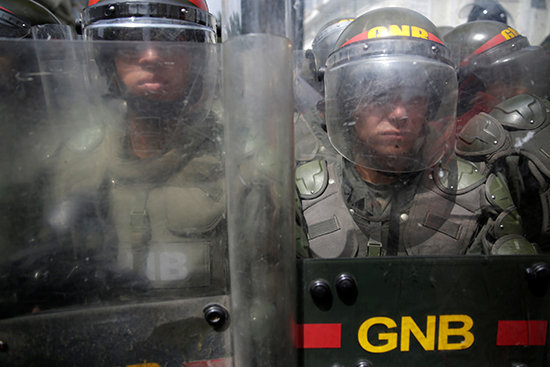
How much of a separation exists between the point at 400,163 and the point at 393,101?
0.67ft

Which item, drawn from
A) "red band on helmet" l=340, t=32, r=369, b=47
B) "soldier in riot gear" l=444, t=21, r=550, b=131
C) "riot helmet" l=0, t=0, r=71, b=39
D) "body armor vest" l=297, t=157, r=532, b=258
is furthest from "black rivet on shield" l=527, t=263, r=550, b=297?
"riot helmet" l=0, t=0, r=71, b=39

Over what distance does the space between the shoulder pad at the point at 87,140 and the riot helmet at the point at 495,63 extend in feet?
3.85

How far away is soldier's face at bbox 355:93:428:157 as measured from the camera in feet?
3.64

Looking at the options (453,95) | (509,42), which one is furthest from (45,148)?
(509,42)

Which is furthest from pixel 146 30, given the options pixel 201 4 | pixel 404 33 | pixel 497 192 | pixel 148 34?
pixel 497 192

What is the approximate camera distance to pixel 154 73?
2.56 ft

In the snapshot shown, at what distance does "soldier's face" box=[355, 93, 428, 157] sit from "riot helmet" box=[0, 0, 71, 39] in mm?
1703

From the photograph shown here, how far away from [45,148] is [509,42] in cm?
221

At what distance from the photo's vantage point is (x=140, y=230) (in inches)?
32.1

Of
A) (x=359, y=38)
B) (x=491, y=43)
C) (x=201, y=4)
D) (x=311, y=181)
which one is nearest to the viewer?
(x=359, y=38)

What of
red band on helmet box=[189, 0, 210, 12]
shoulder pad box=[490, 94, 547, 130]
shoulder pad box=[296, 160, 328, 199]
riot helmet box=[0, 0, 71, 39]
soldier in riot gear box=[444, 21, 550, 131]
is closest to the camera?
shoulder pad box=[490, 94, 547, 130]

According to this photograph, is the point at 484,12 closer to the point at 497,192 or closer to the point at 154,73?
the point at 497,192

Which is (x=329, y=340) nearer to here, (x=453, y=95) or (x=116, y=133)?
(x=116, y=133)

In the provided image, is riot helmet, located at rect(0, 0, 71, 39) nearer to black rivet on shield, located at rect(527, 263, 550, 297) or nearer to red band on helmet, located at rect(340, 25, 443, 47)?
red band on helmet, located at rect(340, 25, 443, 47)
